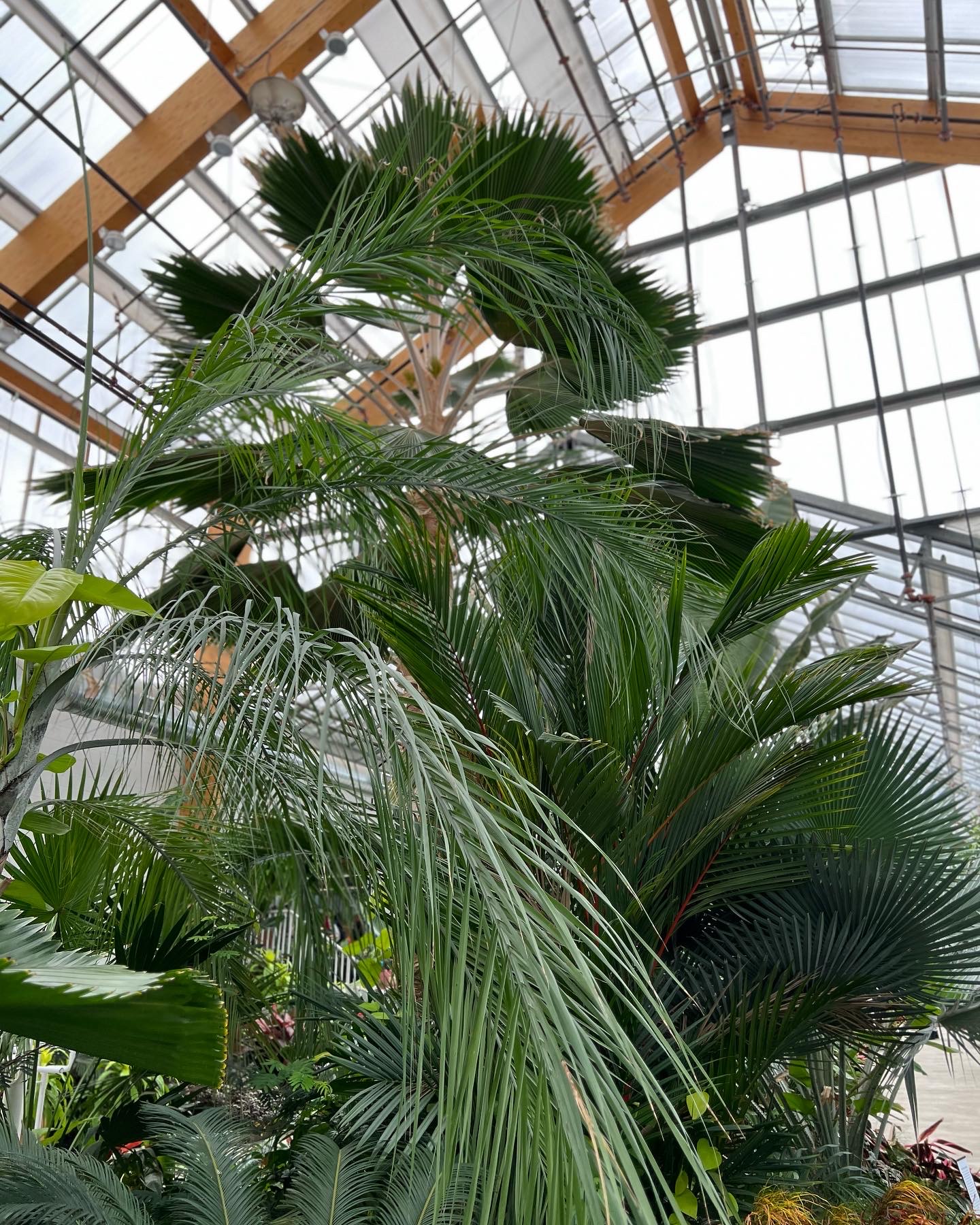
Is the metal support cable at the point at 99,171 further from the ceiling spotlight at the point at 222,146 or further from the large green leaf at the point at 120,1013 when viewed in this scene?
the large green leaf at the point at 120,1013

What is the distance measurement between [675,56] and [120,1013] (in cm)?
891

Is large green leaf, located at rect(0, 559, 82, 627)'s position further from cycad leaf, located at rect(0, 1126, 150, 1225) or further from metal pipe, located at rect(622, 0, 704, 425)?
metal pipe, located at rect(622, 0, 704, 425)

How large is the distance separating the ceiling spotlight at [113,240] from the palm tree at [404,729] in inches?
169

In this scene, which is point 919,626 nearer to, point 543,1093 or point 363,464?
point 363,464

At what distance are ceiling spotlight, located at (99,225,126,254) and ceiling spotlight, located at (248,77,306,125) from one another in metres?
1.61

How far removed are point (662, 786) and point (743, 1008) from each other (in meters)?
0.56

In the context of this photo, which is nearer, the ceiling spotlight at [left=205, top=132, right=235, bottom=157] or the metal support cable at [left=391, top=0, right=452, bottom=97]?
the ceiling spotlight at [left=205, top=132, right=235, bottom=157]

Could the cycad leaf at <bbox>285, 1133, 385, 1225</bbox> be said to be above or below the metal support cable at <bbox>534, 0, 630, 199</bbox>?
below

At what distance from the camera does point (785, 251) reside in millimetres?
8195

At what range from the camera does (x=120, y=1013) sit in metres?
0.91

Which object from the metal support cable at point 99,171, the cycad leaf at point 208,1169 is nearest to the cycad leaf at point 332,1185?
the cycad leaf at point 208,1169

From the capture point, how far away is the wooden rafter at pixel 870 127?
752 centimetres

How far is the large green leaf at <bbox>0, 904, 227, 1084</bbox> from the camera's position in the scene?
2.90ft

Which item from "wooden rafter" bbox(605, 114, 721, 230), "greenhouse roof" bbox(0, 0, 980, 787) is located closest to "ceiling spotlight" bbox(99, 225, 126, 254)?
"greenhouse roof" bbox(0, 0, 980, 787)
